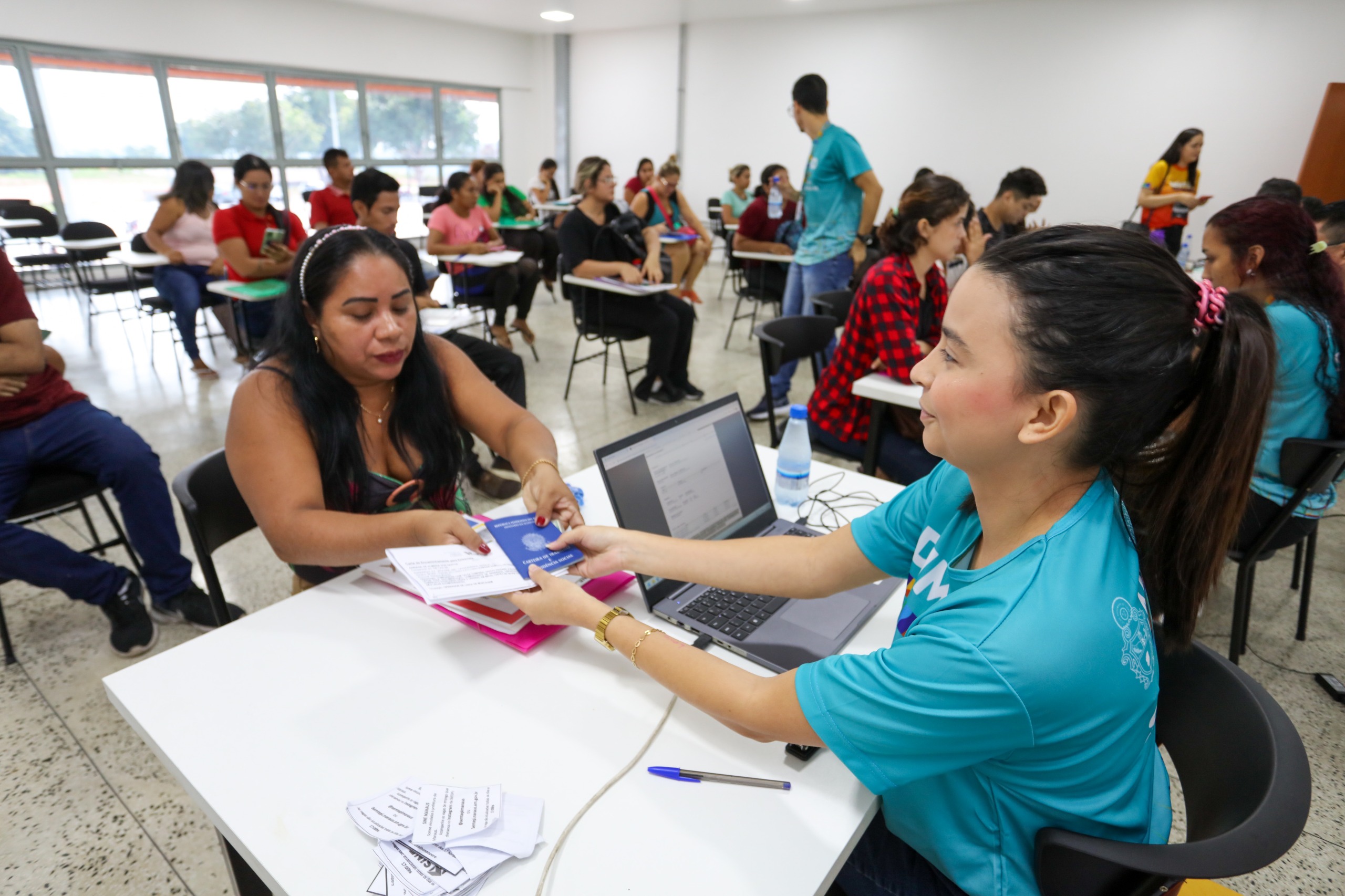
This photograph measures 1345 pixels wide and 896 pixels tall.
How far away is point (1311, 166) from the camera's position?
6215 mm

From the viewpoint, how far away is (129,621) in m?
2.12

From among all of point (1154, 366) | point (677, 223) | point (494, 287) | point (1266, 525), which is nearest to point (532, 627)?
point (1154, 366)

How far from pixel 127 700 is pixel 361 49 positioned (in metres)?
10.7

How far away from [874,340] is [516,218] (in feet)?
17.1

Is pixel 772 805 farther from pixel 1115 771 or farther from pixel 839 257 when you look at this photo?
pixel 839 257

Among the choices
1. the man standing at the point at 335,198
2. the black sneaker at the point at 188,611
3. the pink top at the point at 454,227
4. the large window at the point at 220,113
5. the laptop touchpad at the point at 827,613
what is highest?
the large window at the point at 220,113

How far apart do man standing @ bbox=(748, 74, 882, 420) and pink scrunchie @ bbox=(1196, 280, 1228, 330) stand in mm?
2988

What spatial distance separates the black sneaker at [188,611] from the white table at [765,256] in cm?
431

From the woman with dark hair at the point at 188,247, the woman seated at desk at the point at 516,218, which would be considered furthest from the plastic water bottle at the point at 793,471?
the woman seated at desk at the point at 516,218

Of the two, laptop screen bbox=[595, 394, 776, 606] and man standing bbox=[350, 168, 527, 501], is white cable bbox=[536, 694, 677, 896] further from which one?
man standing bbox=[350, 168, 527, 501]

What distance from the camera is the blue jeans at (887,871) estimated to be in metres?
0.93

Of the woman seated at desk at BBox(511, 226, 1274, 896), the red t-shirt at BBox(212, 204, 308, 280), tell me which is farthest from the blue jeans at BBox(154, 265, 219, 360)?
the woman seated at desk at BBox(511, 226, 1274, 896)

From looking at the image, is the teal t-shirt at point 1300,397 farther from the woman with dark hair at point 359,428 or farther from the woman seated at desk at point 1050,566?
the woman with dark hair at point 359,428

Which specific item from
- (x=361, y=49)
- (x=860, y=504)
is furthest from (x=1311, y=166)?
(x=361, y=49)
